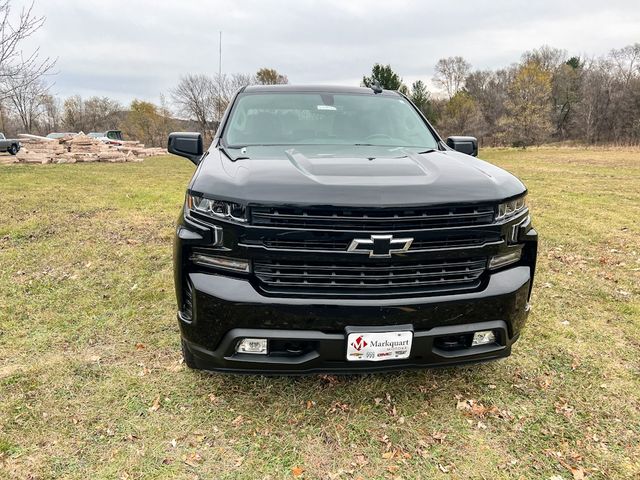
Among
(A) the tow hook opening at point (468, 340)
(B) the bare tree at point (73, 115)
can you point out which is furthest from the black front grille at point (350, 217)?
(B) the bare tree at point (73, 115)

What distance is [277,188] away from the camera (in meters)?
2.03

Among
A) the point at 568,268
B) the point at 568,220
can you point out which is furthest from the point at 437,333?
the point at 568,220

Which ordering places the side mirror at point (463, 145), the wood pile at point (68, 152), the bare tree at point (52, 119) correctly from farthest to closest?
the bare tree at point (52, 119) < the wood pile at point (68, 152) < the side mirror at point (463, 145)

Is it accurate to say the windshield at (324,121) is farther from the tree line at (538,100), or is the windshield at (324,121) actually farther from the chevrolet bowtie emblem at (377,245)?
the tree line at (538,100)

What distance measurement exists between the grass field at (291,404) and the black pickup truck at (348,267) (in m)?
0.44

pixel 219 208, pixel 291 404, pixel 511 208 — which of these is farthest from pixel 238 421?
pixel 511 208

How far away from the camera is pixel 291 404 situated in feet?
8.39

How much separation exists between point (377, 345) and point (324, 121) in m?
1.99

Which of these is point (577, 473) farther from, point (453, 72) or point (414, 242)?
point (453, 72)

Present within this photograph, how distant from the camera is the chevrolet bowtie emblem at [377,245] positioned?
1996mm

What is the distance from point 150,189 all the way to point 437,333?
10.2 meters

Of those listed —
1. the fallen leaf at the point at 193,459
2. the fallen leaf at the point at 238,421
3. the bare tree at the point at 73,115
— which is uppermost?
the bare tree at the point at 73,115

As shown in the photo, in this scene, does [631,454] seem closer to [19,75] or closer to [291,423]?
[291,423]

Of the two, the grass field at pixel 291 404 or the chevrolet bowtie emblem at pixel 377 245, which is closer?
the chevrolet bowtie emblem at pixel 377 245
